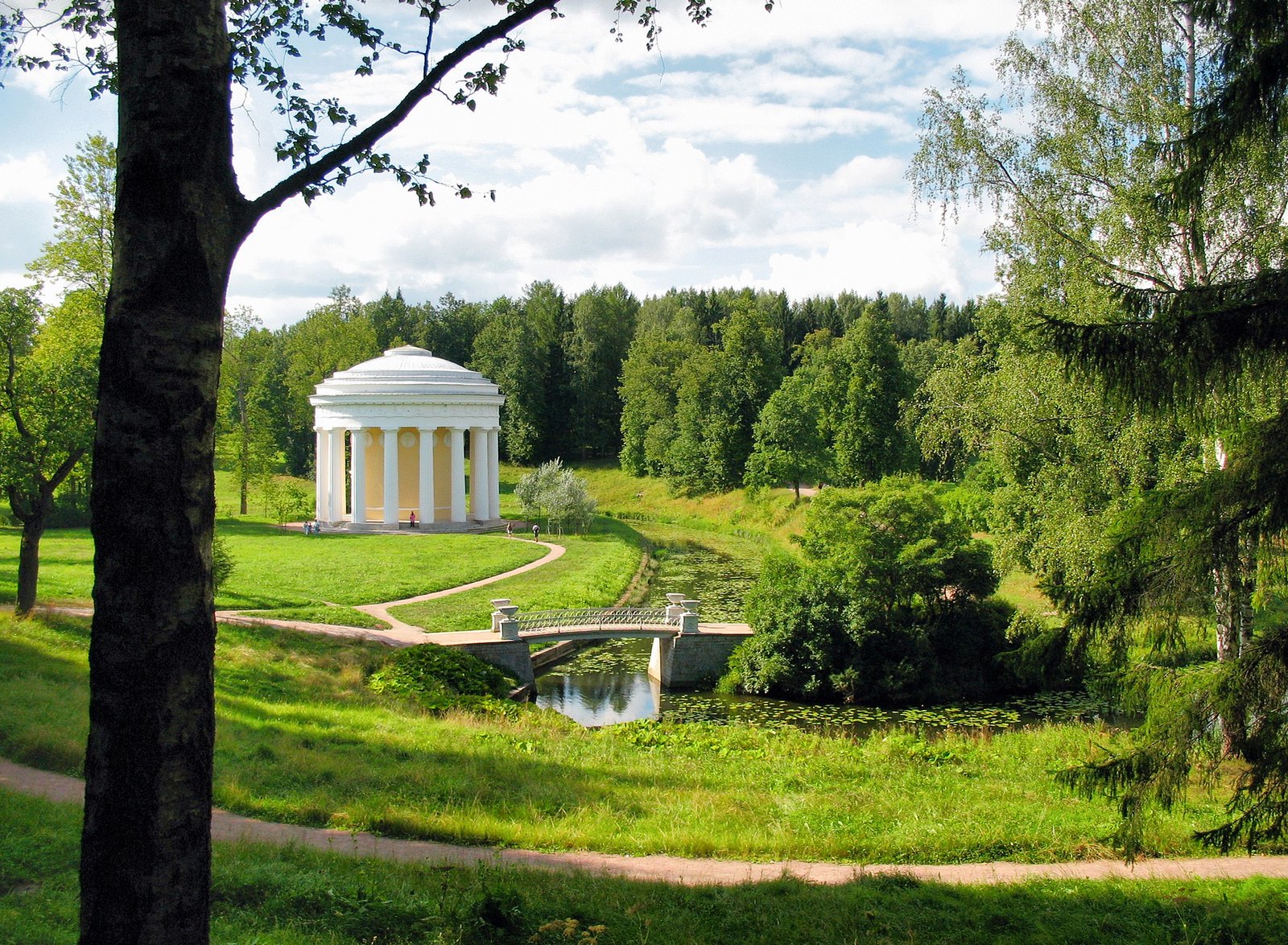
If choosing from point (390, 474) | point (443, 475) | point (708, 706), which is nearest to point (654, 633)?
point (708, 706)

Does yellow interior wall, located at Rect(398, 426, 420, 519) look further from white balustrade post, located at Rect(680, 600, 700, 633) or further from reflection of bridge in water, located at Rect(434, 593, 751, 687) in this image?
white balustrade post, located at Rect(680, 600, 700, 633)

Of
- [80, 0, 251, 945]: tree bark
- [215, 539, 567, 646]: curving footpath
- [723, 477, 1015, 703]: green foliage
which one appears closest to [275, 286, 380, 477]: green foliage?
[215, 539, 567, 646]: curving footpath

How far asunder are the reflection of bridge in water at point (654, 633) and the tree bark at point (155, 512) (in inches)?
774

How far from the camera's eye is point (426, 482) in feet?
145

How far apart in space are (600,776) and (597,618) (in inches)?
493

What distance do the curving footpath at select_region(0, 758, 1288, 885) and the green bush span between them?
9365 mm

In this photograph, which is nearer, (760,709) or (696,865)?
(696,865)

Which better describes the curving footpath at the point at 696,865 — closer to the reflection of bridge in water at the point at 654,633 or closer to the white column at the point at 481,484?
the reflection of bridge in water at the point at 654,633

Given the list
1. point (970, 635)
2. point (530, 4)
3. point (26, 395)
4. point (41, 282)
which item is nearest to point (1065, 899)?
point (530, 4)

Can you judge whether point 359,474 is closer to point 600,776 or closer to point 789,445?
point 789,445

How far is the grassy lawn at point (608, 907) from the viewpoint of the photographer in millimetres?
6379

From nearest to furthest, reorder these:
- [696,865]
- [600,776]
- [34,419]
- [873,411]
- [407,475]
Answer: [696,865] → [600,776] → [34,419] → [407,475] → [873,411]

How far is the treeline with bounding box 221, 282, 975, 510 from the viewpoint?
5053 centimetres

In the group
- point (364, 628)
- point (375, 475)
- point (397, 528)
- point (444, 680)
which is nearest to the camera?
point (444, 680)
